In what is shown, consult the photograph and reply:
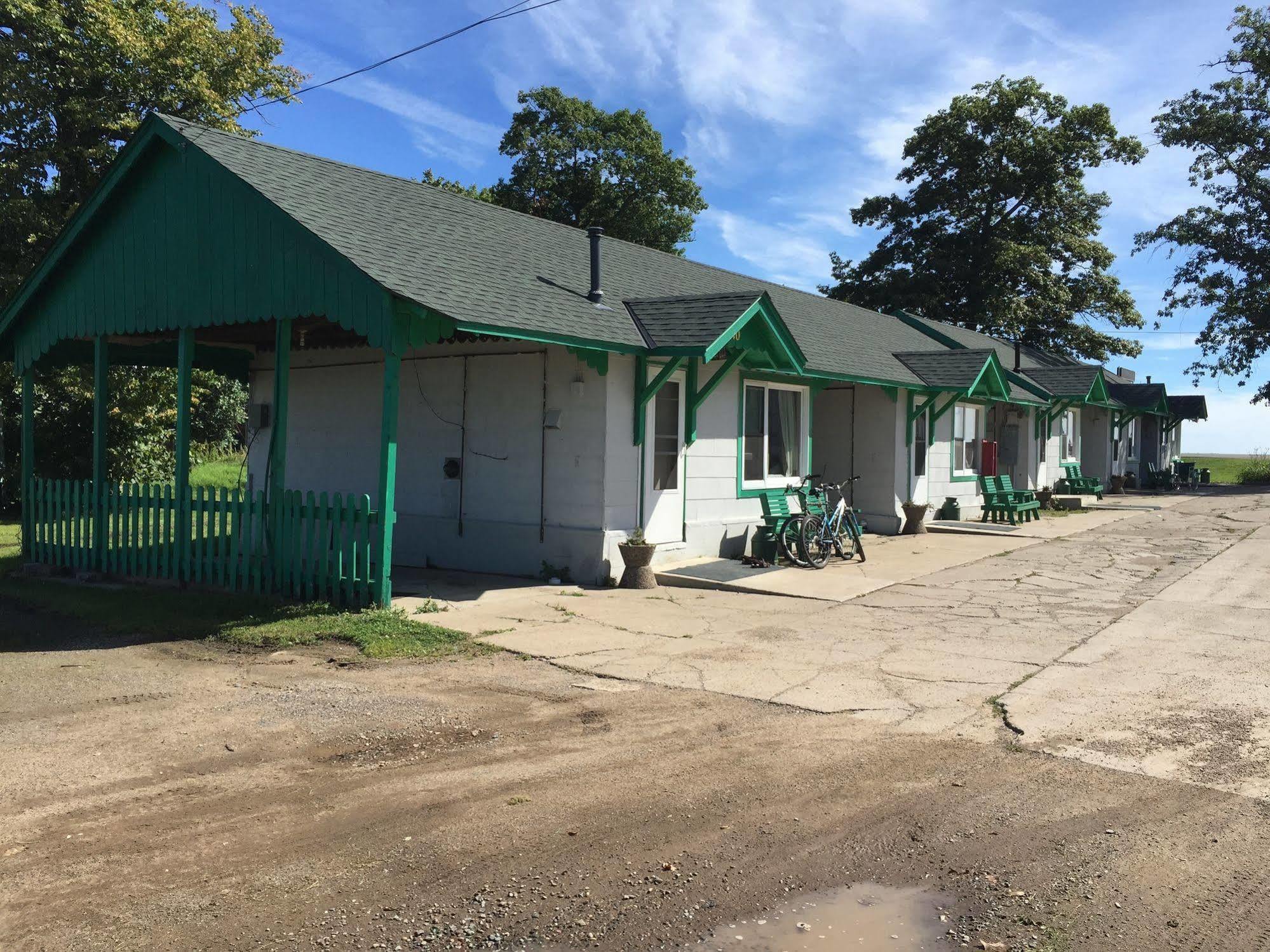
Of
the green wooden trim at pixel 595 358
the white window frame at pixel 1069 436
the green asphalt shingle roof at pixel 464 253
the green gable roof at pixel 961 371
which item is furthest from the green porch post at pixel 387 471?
the white window frame at pixel 1069 436

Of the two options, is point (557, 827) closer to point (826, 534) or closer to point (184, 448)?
point (184, 448)

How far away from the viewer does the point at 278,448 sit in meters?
10.4

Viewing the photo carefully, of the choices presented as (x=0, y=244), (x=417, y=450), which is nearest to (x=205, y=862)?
(x=417, y=450)

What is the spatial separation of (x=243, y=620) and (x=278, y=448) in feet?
6.57

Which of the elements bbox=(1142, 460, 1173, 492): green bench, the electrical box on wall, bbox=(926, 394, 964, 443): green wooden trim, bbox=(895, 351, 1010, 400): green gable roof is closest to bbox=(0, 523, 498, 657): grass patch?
the electrical box on wall

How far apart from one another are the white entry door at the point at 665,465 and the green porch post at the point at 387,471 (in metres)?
3.86

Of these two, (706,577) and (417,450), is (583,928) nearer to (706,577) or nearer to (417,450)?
(706,577)

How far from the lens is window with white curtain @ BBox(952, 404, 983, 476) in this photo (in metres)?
21.2

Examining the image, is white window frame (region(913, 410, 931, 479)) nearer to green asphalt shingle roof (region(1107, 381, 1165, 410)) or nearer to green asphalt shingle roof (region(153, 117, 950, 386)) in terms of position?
green asphalt shingle roof (region(153, 117, 950, 386))

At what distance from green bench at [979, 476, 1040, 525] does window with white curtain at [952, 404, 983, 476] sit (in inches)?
21.4

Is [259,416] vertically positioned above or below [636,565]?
above

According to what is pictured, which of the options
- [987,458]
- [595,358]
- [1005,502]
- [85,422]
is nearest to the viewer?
[595,358]

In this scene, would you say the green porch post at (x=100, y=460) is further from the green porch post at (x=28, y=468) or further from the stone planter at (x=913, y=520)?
the stone planter at (x=913, y=520)

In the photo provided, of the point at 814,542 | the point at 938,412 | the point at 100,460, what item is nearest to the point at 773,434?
the point at 814,542
